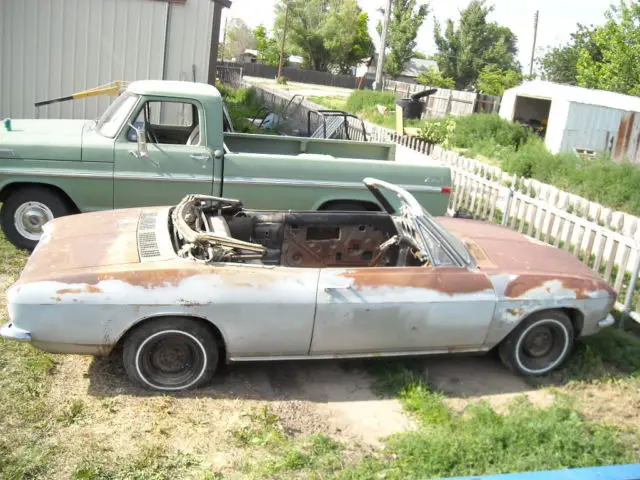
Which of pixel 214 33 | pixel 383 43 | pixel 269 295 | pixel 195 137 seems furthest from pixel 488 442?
pixel 383 43

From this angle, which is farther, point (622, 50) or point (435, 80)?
point (435, 80)

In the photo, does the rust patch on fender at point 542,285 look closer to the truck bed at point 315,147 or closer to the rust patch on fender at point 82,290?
the rust patch on fender at point 82,290

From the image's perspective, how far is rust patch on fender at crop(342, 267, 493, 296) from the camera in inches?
183

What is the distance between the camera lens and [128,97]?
7242 millimetres

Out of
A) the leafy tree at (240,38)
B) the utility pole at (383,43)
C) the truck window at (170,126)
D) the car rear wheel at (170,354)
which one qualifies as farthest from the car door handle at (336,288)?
the leafy tree at (240,38)

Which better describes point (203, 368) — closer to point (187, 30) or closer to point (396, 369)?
point (396, 369)

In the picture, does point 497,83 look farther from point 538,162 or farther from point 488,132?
point 538,162

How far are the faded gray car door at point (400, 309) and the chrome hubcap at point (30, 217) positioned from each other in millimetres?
3714

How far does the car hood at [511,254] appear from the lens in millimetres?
5145

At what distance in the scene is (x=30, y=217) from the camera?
6875 millimetres

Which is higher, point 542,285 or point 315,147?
point 315,147

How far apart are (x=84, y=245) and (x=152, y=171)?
2.34 metres

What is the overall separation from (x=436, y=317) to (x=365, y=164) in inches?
117

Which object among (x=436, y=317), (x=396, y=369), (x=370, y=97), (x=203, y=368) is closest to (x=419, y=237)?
(x=436, y=317)
